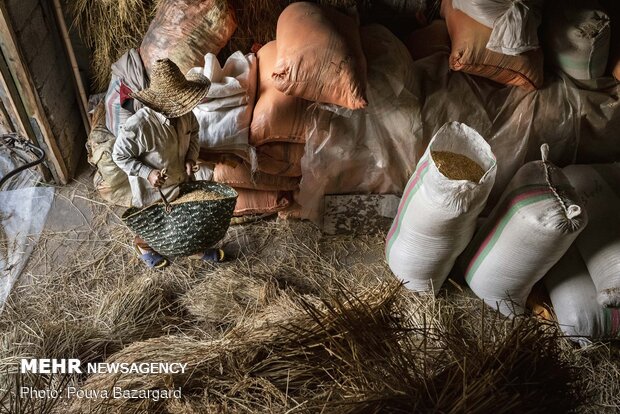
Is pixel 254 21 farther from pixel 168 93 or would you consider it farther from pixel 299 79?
pixel 168 93

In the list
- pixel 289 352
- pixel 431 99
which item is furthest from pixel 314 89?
pixel 289 352

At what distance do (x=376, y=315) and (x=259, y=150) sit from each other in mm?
1142

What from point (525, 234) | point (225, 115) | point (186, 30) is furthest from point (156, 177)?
point (525, 234)

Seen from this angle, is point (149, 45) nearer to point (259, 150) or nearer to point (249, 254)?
point (259, 150)

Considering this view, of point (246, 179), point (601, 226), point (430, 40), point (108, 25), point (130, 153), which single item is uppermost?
point (108, 25)

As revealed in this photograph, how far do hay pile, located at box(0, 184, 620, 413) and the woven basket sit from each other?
31cm

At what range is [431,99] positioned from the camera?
7.38ft

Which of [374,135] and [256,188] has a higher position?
[374,135]

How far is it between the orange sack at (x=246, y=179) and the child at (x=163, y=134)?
246 mm

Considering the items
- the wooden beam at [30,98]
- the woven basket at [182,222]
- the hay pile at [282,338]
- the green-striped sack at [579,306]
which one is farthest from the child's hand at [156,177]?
the green-striped sack at [579,306]

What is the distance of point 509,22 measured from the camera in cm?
206

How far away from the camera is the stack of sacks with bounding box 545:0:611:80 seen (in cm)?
220

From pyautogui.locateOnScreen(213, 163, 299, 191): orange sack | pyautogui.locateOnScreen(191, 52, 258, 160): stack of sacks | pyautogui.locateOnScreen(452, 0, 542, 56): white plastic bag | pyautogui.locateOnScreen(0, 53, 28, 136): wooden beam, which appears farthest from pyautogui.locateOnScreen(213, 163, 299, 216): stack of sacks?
pyautogui.locateOnScreen(452, 0, 542, 56): white plastic bag

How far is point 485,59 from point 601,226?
2.97 feet
